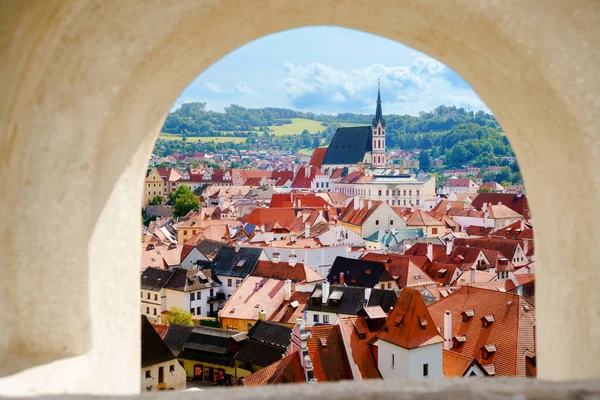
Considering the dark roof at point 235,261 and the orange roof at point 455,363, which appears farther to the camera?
the dark roof at point 235,261

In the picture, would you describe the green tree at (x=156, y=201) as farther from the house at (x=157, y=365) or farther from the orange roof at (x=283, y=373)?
the orange roof at (x=283, y=373)

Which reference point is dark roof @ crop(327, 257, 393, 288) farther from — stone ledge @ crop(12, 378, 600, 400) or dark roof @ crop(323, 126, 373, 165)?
dark roof @ crop(323, 126, 373, 165)

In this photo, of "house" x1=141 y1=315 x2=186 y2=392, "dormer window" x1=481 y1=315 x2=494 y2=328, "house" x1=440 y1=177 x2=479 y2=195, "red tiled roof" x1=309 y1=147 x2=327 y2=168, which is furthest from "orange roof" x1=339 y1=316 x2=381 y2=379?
"red tiled roof" x1=309 y1=147 x2=327 y2=168

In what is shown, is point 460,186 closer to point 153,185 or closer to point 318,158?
point 318,158

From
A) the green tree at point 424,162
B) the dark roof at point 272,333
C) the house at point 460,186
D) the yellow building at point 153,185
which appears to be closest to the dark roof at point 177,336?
the dark roof at point 272,333

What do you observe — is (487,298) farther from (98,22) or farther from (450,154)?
(450,154)

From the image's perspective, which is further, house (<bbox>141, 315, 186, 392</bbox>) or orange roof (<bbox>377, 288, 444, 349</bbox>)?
house (<bbox>141, 315, 186, 392</bbox>)

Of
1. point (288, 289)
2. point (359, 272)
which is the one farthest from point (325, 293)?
point (359, 272)
